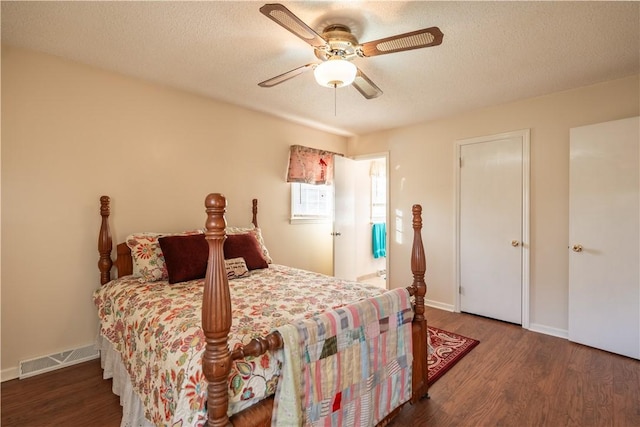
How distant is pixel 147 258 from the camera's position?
7.79 ft

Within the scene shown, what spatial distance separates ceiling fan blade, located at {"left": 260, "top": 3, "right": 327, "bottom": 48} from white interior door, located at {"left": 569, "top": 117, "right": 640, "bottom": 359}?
2603 millimetres

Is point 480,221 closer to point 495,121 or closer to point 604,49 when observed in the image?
point 495,121

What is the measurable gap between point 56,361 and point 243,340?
6.71 feet

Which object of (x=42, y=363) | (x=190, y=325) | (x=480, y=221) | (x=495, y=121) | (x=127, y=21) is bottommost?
(x=42, y=363)

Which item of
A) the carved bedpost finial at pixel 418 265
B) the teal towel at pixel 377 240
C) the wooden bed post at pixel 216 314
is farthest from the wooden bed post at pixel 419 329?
the teal towel at pixel 377 240

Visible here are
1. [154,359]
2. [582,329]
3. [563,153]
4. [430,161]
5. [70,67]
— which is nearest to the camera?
[154,359]

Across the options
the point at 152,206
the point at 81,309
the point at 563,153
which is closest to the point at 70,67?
the point at 152,206

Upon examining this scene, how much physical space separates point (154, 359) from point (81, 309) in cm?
153

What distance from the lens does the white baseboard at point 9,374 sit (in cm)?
215

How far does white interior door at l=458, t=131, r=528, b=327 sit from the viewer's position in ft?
10.7

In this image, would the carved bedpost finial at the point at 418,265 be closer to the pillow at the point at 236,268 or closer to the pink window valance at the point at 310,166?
the pillow at the point at 236,268

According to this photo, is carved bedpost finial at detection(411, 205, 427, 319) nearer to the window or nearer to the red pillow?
the red pillow

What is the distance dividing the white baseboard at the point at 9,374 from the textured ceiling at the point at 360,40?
2307 millimetres

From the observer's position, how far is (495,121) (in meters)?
3.42
